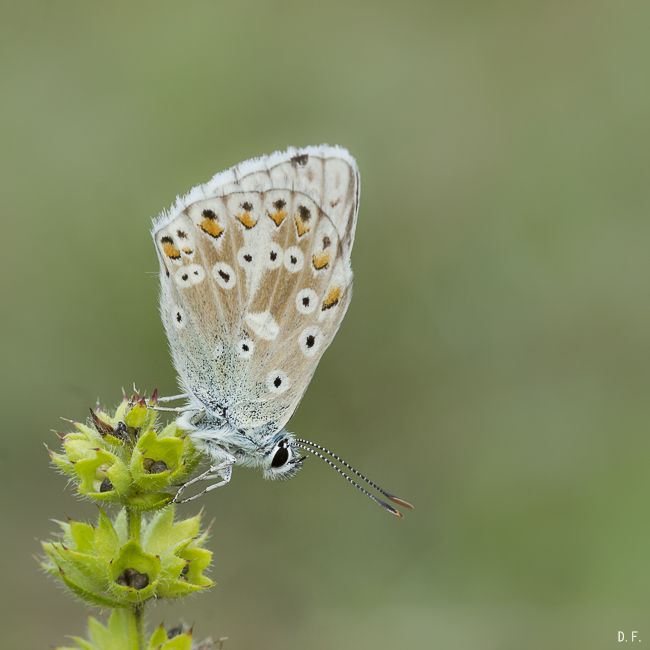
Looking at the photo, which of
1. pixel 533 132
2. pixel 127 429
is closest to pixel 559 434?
pixel 533 132

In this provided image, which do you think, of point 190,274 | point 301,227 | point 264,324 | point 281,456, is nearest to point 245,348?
point 264,324

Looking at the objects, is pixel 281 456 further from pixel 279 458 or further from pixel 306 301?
pixel 306 301

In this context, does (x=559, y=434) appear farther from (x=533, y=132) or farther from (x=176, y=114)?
(x=176, y=114)

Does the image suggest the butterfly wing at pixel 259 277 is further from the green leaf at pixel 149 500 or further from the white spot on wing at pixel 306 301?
the green leaf at pixel 149 500

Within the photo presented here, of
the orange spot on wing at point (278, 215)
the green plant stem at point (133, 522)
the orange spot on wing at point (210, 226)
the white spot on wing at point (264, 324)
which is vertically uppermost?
the orange spot on wing at point (278, 215)

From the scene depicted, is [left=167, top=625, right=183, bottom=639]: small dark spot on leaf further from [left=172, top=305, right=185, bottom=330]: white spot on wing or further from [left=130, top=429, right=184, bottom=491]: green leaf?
[left=172, top=305, right=185, bottom=330]: white spot on wing

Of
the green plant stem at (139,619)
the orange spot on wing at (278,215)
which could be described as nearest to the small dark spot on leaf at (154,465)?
the green plant stem at (139,619)
